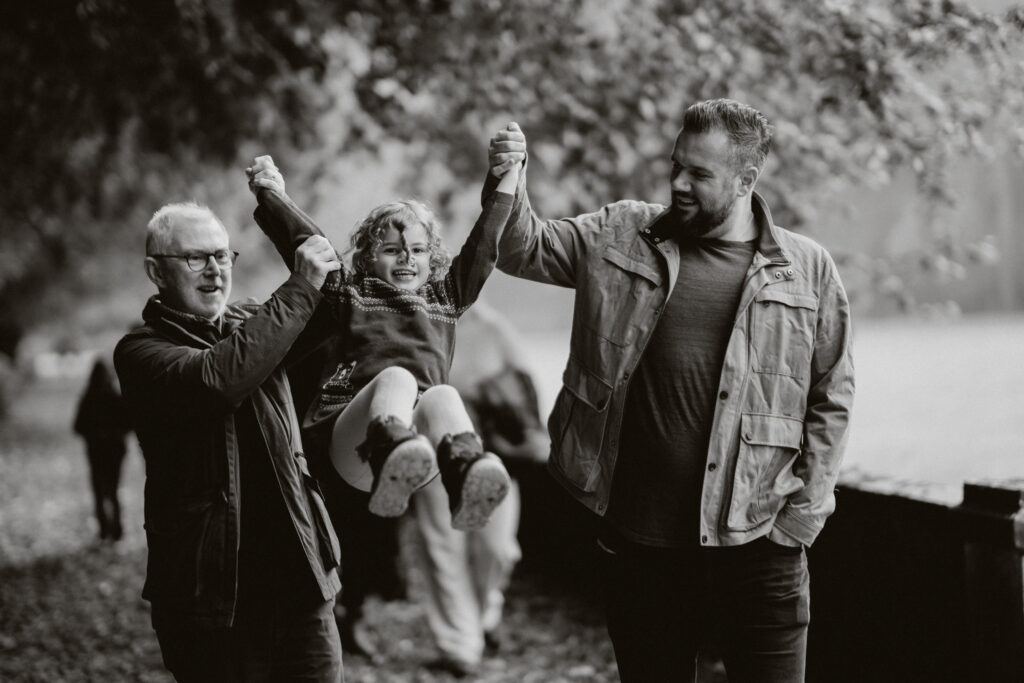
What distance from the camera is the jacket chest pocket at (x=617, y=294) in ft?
11.9

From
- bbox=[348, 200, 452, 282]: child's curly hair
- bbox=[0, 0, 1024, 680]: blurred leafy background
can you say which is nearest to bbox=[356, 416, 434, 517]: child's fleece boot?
bbox=[348, 200, 452, 282]: child's curly hair

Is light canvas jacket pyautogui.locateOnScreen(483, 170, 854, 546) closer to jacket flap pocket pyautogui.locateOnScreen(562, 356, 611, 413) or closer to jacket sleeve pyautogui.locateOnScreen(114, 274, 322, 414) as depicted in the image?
jacket flap pocket pyautogui.locateOnScreen(562, 356, 611, 413)

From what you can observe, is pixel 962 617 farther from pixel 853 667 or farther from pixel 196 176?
pixel 196 176

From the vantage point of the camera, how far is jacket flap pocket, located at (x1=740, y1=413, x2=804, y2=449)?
3.51 metres

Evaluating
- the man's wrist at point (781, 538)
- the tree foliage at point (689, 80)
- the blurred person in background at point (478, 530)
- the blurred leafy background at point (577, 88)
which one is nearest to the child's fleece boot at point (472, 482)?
the man's wrist at point (781, 538)

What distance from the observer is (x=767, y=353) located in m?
3.54

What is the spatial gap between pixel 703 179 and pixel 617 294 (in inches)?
19.2

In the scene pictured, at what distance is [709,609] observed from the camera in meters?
3.60

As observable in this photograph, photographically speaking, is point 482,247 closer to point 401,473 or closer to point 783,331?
point 401,473

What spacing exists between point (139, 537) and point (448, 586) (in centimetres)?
551

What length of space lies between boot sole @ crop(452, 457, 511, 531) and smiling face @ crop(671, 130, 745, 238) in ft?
3.54

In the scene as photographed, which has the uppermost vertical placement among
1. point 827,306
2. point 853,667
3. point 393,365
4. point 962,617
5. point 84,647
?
point 827,306

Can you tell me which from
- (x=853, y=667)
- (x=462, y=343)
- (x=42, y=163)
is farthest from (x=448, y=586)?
(x=42, y=163)

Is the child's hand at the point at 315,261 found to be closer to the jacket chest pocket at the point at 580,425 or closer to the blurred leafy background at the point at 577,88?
the jacket chest pocket at the point at 580,425
